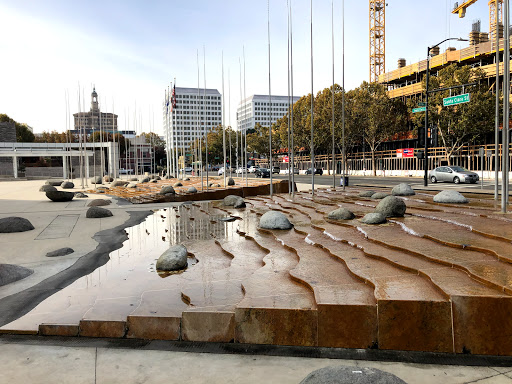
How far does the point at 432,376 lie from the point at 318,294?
1.53m

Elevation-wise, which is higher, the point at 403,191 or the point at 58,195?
the point at 403,191

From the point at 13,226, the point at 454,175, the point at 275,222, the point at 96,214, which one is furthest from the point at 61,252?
the point at 454,175

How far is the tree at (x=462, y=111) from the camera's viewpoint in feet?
129

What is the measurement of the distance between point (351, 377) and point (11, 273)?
7048mm

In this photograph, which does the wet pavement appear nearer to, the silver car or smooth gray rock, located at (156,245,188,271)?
smooth gray rock, located at (156,245,188,271)

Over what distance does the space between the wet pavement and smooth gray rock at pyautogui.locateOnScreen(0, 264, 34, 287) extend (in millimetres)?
1267

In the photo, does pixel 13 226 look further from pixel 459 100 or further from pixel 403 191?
pixel 459 100

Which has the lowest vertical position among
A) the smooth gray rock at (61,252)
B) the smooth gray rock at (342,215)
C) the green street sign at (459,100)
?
the smooth gray rock at (61,252)

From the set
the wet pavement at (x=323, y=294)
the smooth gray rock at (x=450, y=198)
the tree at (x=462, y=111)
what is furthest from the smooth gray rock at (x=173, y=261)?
the tree at (x=462, y=111)

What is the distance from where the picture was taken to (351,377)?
2666 mm

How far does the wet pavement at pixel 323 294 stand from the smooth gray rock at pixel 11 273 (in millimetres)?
1267

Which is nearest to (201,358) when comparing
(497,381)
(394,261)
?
(497,381)

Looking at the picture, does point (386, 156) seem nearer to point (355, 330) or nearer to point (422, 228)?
point (422, 228)

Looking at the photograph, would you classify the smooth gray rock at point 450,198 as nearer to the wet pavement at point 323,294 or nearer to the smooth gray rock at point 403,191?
the smooth gray rock at point 403,191
